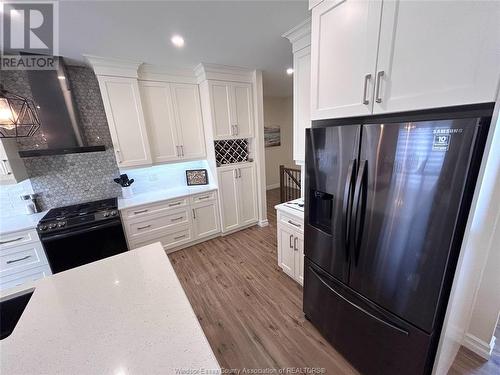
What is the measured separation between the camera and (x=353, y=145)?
110cm

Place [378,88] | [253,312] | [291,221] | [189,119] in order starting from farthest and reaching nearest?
[189,119]
[291,221]
[253,312]
[378,88]

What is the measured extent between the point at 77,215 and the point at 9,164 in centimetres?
75

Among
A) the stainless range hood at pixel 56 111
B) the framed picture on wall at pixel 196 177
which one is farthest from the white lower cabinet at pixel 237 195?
the stainless range hood at pixel 56 111

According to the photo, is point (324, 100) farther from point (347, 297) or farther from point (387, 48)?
point (347, 297)

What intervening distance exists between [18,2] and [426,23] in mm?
2344

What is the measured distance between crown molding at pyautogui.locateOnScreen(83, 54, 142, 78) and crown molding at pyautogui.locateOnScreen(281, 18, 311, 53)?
1766mm

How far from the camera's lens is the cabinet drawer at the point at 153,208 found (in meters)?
2.53

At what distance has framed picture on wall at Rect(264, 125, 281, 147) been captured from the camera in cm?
530

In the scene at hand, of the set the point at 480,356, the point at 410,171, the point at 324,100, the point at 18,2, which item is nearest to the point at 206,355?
the point at 410,171

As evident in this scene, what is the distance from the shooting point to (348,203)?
3.74 feet

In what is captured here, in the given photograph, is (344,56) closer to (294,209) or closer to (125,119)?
(294,209)

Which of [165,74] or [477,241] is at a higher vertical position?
[165,74]

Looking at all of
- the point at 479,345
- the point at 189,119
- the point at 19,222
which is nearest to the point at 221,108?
the point at 189,119

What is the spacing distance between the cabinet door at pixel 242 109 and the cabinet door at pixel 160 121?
2.90ft
